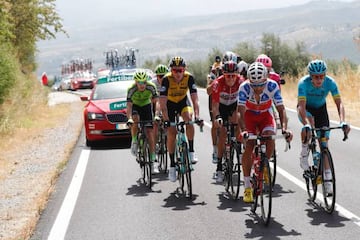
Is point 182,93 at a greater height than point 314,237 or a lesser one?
greater

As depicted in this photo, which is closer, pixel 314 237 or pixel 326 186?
pixel 314 237

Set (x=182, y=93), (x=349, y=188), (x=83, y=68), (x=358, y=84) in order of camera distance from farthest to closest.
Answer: (x=83, y=68) < (x=358, y=84) < (x=182, y=93) < (x=349, y=188)

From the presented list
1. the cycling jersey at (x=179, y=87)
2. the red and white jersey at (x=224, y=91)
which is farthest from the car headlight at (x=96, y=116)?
the red and white jersey at (x=224, y=91)

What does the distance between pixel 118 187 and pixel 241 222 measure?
335cm

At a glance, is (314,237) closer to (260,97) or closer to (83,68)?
(260,97)

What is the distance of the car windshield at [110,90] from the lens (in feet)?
59.9

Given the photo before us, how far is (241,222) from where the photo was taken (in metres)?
8.46

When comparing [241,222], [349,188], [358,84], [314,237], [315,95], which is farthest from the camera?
[358,84]

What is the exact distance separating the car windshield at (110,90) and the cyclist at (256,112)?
948cm

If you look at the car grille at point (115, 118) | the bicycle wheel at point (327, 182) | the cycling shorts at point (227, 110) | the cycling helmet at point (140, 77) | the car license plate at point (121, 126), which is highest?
the cycling helmet at point (140, 77)

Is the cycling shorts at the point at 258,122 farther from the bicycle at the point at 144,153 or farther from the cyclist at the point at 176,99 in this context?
the bicycle at the point at 144,153

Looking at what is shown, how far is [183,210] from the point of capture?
9336mm

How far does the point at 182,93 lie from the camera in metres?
11.1

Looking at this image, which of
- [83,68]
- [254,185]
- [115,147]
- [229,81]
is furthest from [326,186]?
[83,68]
